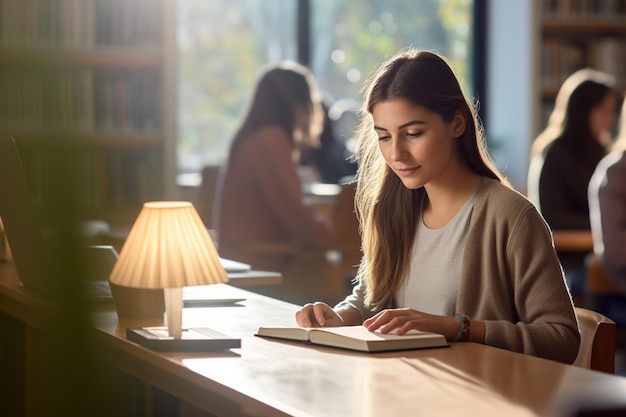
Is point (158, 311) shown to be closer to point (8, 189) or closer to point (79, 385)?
point (8, 189)

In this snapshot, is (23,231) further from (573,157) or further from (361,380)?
(573,157)

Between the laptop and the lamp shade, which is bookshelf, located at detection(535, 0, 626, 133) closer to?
the laptop

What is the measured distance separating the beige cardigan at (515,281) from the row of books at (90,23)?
328cm

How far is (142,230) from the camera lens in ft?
4.62

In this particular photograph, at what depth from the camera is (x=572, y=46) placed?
5.94 metres

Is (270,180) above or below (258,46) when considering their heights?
below

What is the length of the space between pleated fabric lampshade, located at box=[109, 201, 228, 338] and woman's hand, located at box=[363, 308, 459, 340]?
0.24 m

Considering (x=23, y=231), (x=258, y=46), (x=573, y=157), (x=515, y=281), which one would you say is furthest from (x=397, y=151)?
(x=258, y=46)

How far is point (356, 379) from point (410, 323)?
0.31m

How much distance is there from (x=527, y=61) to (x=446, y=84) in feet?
14.1

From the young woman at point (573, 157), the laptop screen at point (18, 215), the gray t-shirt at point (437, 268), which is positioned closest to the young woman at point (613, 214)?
the young woman at point (573, 157)

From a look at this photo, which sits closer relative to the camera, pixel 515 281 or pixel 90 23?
pixel 515 281

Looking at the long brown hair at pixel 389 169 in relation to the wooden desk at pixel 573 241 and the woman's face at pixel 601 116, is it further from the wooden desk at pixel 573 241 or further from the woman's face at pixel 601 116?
the woman's face at pixel 601 116

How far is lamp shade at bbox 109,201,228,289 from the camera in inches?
54.0
